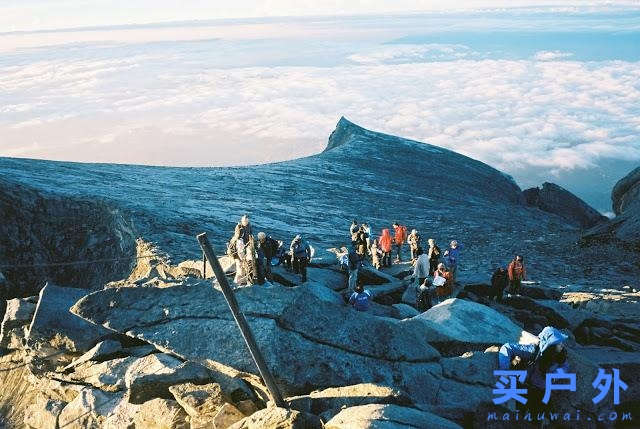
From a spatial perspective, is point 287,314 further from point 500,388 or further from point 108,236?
point 108,236

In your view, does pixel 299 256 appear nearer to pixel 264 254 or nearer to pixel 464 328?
pixel 264 254

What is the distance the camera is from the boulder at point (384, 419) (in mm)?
7406

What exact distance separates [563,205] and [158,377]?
216 ft

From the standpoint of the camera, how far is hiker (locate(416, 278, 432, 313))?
55.0 ft

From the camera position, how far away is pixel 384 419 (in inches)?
297

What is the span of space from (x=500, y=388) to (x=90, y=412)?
7632mm

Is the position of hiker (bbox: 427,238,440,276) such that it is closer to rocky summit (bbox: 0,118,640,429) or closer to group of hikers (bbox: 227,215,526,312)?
group of hikers (bbox: 227,215,526,312)

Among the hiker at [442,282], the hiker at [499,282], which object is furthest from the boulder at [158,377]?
the hiker at [499,282]

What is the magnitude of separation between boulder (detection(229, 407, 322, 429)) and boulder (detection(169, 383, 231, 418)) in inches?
34.4

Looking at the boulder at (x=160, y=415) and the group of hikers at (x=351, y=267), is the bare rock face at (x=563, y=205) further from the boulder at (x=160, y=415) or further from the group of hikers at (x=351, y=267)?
the boulder at (x=160, y=415)

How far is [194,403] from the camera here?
908 cm

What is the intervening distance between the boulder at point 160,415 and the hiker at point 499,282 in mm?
13622

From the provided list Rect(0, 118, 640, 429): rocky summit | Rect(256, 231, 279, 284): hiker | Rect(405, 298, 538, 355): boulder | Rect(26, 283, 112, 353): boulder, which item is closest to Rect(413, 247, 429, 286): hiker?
Rect(0, 118, 640, 429): rocky summit

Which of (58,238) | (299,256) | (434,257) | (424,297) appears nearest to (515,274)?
(434,257)
